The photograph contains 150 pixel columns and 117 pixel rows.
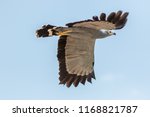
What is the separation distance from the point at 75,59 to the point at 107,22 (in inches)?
69.0

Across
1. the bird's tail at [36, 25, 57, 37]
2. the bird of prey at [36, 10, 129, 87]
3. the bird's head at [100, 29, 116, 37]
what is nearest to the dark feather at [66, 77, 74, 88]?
the bird of prey at [36, 10, 129, 87]

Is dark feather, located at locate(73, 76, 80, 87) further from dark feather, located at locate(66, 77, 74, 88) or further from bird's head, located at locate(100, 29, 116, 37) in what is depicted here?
bird's head, located at locate(100, 29, 116, 37)

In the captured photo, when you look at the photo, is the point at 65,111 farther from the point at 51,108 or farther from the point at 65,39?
the point at 65,39

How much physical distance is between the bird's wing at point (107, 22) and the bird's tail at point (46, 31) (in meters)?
0.44

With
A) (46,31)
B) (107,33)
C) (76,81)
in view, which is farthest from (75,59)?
(107,33)

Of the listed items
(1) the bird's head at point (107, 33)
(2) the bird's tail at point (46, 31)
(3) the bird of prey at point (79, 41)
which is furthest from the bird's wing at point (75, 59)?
(1) the bird's head at point (107, 33)

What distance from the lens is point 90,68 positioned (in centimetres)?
2525

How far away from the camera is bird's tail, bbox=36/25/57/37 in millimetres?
23906

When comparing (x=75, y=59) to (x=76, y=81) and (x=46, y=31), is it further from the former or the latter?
(x=46, y=31)

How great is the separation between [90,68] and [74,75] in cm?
44

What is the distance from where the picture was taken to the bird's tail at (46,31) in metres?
23.9

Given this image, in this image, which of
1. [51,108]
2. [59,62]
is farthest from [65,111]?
[59,62]

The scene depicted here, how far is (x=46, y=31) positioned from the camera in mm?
24047

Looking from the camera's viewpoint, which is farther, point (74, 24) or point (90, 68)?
point (90, 68)
